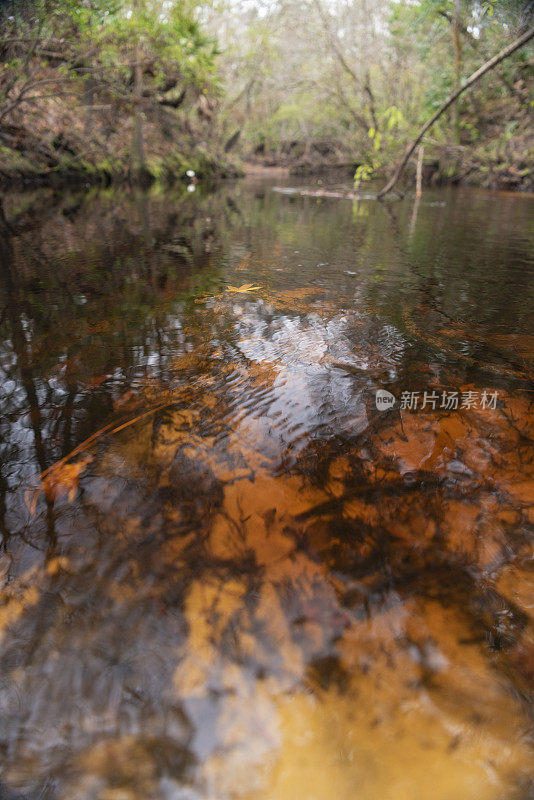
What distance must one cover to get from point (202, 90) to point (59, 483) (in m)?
20.8

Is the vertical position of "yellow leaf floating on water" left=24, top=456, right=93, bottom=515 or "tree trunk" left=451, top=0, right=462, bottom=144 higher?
"tree trunk" left=451, top=0, right=462, bottom=144

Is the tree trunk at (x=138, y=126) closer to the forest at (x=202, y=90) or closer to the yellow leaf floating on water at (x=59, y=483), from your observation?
the forest at (x=202, y=90)

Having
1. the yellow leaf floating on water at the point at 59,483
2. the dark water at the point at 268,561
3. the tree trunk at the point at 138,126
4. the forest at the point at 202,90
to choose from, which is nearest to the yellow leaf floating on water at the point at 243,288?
the dark water at the point at 268,561

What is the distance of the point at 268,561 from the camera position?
116 cm

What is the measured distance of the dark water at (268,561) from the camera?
0.81m

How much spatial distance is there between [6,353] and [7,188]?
Answer: 12.5m

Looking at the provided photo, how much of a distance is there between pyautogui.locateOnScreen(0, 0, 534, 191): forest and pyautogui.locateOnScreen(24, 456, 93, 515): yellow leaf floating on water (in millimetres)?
8279

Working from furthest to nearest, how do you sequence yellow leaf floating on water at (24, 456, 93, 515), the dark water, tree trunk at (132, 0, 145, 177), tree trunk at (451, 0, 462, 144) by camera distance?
tree trunk at (132, 0, 145, 177) < tree trunk at (451, 0, 462, 144) < yellow leaf floating on water at (24, 456, 93, 515) < the dark water

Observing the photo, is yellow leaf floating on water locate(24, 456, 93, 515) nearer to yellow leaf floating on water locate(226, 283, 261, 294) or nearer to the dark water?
the dark water

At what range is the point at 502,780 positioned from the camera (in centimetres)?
77

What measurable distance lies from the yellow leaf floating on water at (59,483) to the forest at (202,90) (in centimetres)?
828

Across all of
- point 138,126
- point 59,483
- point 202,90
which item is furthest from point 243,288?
point 202,90

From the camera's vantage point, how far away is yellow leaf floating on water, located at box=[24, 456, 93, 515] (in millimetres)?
1339

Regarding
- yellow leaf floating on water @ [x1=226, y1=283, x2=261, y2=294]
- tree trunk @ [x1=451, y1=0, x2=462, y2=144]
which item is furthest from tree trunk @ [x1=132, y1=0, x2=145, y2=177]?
yellow leaf floating on water @ [x1=226, y1=283, x2=261, y2=294]
